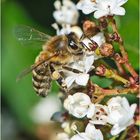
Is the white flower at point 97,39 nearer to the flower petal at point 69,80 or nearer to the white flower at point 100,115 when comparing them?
the flower petal at point 69,80

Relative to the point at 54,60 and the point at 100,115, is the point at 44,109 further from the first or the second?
the point at 100,115

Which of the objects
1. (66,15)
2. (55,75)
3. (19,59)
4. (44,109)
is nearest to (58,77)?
(55,75)

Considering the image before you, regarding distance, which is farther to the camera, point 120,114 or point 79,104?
point 79,104

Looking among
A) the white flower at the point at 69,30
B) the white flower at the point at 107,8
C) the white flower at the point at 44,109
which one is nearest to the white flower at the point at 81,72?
the white flower at the point at 107,8

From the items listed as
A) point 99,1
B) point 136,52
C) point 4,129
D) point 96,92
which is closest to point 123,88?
point 96,92

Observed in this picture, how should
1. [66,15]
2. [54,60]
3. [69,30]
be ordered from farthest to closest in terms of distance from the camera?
[66,15]
[69,30]
[54,60]

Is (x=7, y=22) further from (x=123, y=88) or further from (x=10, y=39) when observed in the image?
(x=123, y=88)

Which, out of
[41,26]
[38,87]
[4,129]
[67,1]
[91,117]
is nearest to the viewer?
[91,117]
